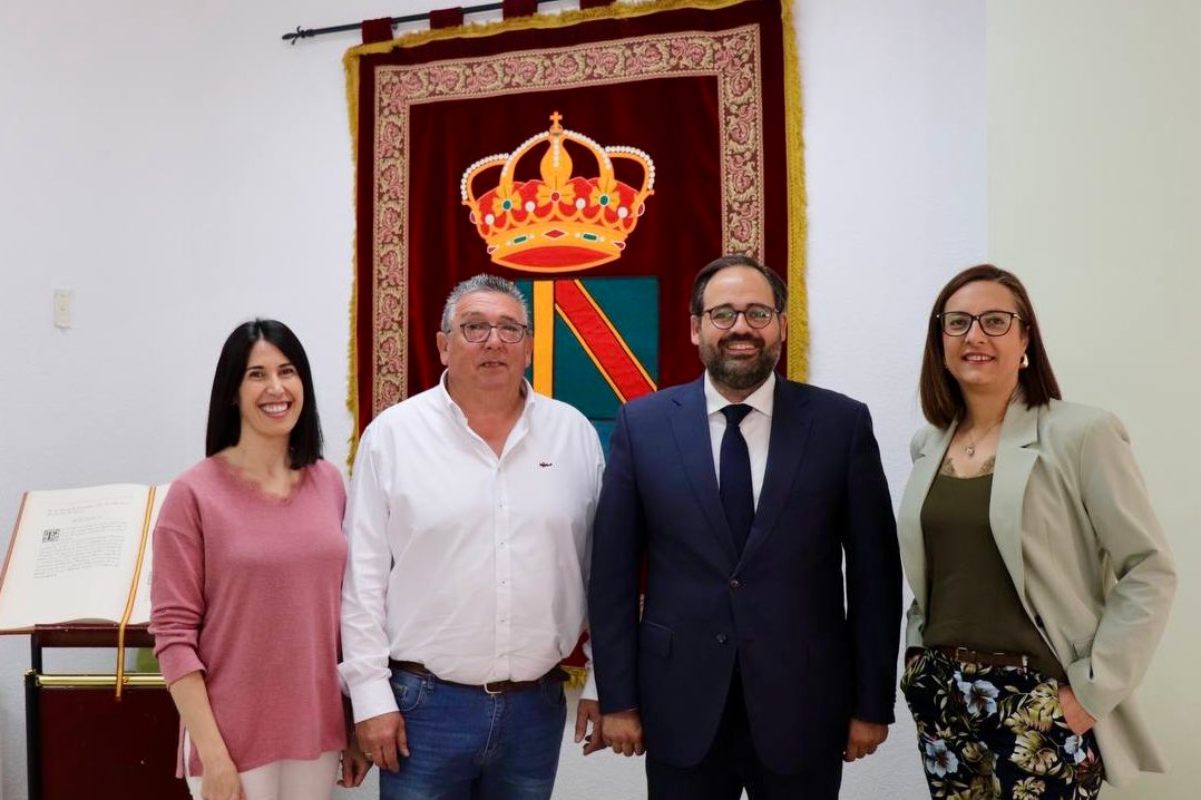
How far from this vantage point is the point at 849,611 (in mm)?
1772

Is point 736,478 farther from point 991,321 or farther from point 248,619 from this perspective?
point 248,619

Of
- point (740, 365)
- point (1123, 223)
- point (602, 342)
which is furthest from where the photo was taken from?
point (602, 342)

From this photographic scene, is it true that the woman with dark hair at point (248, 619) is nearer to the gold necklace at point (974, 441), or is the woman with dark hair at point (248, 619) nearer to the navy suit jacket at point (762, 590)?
the navy suit jacket at point (762, 590)

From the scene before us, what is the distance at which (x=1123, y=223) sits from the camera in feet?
6.73

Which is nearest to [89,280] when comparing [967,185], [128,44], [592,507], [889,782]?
[128,44]

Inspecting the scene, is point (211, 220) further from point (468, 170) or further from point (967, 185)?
point (967, 185)

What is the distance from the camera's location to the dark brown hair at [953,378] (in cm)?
171

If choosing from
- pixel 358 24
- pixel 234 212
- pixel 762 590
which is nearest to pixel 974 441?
pixel 762 590

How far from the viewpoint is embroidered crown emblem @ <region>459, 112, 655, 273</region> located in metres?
2.85

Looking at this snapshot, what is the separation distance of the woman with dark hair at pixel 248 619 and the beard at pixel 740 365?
2.66 feet

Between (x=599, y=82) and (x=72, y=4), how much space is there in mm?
1661

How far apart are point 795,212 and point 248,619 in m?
1.82

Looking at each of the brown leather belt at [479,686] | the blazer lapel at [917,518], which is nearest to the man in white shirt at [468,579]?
the brown leather belt at [479,686]

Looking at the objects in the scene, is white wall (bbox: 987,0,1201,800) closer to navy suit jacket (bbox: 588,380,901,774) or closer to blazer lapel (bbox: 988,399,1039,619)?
blazer lapel (bbox: 988,399,1039,619)
